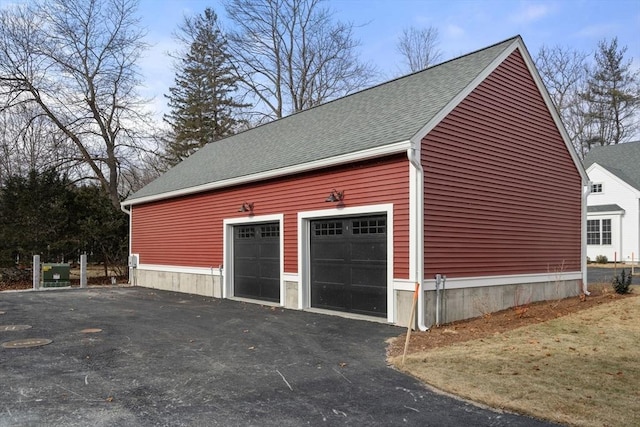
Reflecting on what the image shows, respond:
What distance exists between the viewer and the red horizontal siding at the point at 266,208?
984 cm

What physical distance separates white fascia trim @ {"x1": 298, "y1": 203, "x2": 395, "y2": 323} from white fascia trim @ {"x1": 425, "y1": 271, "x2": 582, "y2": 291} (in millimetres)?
863

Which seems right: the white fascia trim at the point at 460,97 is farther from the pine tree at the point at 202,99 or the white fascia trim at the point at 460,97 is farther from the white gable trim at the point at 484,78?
the pine tree at the point at 202,99

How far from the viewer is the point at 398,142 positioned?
9.45 m

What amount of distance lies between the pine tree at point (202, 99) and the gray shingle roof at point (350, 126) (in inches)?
820

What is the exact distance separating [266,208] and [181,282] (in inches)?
231

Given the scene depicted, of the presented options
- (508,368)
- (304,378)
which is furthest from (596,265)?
(304,378)

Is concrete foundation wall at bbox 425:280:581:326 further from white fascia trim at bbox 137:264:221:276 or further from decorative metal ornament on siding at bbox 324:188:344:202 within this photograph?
white fascia trim at bbox 137:264:221:276

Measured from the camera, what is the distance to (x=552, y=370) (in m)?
6.33

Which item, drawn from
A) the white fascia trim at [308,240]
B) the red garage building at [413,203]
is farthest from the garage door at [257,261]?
the white fascia trim at [308,240]

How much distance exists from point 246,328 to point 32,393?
4571mm

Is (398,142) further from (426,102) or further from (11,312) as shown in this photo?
(11,312)

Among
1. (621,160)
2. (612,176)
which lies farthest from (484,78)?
(621,160)

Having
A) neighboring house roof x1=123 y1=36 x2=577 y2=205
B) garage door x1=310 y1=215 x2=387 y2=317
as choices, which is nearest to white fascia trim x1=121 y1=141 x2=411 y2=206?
neighboring house roof x1=123 y1=36 x2=577 y2=205

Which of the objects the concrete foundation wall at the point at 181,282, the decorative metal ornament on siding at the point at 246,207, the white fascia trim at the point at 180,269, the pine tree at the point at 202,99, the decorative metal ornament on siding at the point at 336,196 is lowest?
the concrete foundation wall at the point at 181,282
